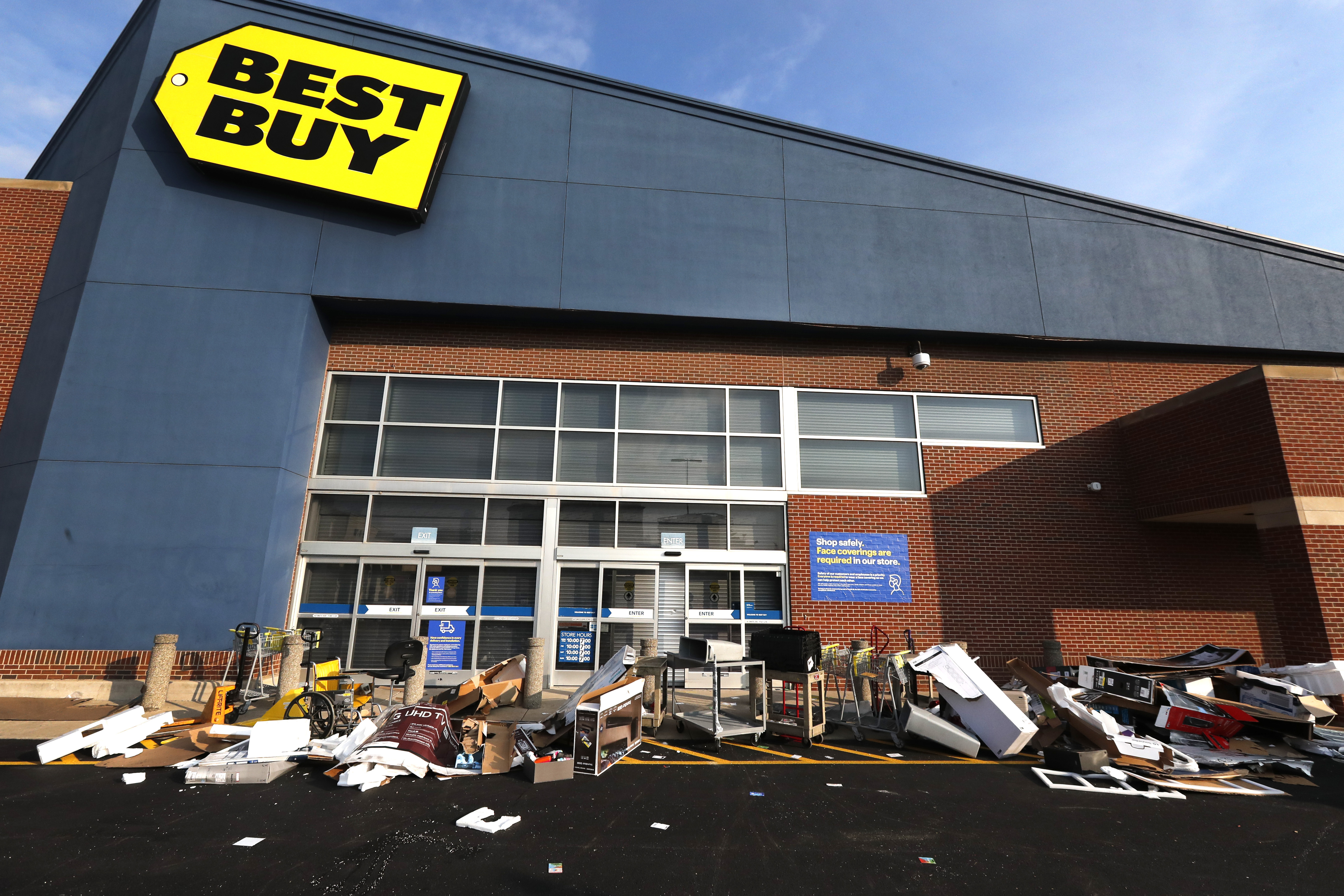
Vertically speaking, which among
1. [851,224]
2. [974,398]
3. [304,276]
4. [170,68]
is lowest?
[974,398]

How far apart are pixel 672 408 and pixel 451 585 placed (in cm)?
553

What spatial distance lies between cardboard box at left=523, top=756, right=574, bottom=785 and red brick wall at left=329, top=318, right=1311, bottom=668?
21.6 feet

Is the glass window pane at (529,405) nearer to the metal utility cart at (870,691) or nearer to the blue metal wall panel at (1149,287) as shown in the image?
the metal utility cart at (870,691)

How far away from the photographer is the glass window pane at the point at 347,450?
41.8ft

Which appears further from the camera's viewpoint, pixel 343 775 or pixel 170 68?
pixel 170 68

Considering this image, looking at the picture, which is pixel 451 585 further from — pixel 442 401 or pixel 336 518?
pixel 442 401

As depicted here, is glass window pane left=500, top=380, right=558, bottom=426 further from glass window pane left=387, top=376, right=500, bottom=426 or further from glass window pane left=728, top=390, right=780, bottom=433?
glass window pane left=728, top=390, right=780, bottom=433

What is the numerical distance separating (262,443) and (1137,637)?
17.1 meters

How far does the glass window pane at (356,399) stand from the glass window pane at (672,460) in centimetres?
502

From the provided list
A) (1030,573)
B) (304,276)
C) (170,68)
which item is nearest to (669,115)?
(304,276)

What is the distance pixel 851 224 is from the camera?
13906mm

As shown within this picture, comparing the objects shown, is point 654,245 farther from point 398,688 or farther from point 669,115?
point 398,688

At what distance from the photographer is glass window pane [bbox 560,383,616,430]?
517 inches

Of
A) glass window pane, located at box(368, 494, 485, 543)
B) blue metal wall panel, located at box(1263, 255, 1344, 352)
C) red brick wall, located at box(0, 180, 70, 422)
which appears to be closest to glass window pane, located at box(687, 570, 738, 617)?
glass window pane, located at box(368, 494, 485, 543)
